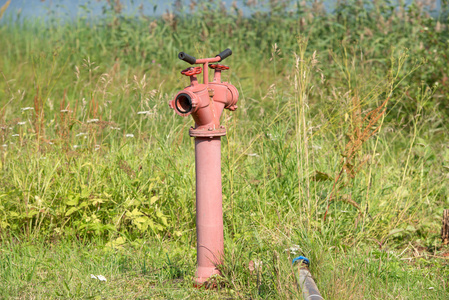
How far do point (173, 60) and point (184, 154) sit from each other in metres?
2.95

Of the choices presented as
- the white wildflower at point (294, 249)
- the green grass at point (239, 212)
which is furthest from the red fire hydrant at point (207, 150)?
the white wildflower at point (294, 249)

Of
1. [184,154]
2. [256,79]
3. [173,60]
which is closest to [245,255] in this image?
[184,154]

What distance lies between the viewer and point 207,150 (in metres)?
2.52

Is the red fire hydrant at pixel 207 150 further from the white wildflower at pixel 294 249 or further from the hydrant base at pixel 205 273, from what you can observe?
the white wildflower at pixel 294 249

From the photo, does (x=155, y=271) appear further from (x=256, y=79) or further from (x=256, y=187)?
(x=256, y=79)

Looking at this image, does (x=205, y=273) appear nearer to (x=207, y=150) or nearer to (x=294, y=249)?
(x=294, y=249)

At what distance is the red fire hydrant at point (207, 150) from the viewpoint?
247cm

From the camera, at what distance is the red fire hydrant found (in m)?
2.47

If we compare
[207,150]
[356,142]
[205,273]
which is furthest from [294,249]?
[356,142]

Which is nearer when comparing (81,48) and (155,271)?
(155,271)

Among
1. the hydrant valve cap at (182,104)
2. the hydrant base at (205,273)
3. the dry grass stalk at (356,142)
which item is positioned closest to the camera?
the hydrant valve cap at (182,104)

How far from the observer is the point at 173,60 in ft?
22.4

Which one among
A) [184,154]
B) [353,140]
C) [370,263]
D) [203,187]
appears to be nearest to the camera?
[203,187]

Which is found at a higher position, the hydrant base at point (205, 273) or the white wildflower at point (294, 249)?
the white wildflower at point (294, 249)
